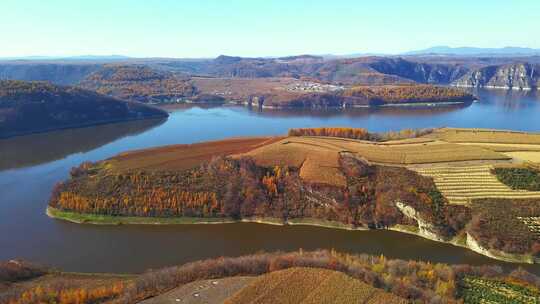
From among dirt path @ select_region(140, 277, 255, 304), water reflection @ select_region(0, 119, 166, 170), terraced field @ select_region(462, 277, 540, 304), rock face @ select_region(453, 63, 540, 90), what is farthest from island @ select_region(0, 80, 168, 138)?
rock face @ select_region(453, 63, 540, 90)

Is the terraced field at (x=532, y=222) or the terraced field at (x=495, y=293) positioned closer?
the terraced field at (x=495, y=293)

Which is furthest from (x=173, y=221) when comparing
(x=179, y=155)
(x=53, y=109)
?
(x=53, y=109)

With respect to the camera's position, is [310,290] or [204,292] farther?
[204,292]

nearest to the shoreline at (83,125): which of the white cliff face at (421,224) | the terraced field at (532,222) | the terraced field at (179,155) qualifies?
the terraced field at (179,155)

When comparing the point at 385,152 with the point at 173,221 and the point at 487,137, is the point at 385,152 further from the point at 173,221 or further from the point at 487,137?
the point at 173,221

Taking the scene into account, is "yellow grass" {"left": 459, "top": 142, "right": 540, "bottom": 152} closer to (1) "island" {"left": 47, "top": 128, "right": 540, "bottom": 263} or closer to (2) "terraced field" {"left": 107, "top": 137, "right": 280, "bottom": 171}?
(1) "island" {"left": 47, "top": 128, "right": 540, "bottom": 263}

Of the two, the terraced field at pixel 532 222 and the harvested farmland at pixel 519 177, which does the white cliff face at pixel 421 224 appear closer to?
the terraced field at pixel 532 222
